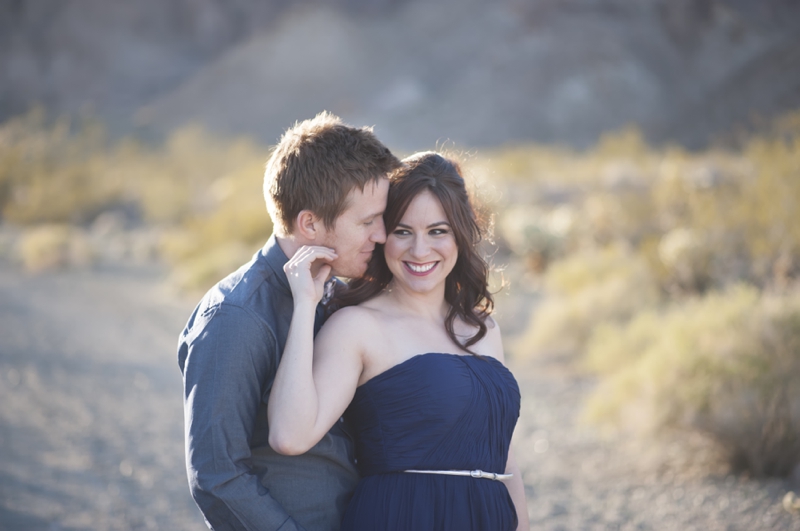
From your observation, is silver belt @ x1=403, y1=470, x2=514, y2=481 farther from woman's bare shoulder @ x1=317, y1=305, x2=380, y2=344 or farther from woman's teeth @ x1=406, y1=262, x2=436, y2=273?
woman's teeth @ x1=406, y1=262, x2=436, y2=273

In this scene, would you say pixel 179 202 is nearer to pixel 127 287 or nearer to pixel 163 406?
pixel 127 287

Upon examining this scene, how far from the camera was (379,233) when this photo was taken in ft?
7.91

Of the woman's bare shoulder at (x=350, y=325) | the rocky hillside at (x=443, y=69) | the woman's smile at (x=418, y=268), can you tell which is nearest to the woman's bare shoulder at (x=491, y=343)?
the woman's smile at (x=418, y=268)

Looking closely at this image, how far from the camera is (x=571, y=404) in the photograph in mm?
6824

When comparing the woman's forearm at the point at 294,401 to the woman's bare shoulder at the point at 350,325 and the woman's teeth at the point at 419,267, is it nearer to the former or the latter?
the woman's bare shoulder at the point at 350,325

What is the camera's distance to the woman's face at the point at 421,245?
2555 millimetres

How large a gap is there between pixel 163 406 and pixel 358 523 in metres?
5.33

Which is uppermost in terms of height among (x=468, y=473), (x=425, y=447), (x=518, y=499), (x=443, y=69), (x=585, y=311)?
(x=443, y=69)

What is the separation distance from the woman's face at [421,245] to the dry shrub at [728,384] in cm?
307

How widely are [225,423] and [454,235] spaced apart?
108 cm

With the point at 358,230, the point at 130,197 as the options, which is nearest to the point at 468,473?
the point at 358,230

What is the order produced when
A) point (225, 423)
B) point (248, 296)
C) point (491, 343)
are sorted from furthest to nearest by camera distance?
1. point (491, 343)
2. point (248, 296)
3. point (225, 423)

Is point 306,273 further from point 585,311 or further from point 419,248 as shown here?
point 585,311

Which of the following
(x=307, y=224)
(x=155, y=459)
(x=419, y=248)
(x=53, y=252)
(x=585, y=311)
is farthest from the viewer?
(x=53, y=252)
